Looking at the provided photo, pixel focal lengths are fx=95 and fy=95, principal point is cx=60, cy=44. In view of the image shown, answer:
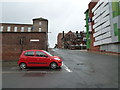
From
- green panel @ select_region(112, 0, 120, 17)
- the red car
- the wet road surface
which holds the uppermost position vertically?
green panel @ select_region(112, 0, 120, 17)

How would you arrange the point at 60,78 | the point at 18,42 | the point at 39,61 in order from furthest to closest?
the point at 18,42 < the point at 39,61 < the point at 60,78

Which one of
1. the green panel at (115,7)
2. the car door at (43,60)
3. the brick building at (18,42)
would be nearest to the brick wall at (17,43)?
the brick building at (18,42)

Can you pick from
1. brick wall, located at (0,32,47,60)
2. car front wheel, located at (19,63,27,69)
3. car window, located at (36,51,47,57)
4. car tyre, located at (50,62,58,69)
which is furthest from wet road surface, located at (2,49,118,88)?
brick wall, located at (0,32,47,60)

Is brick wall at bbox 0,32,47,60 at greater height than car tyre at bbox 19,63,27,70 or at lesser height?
greater

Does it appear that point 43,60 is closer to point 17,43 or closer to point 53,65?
point 53,65

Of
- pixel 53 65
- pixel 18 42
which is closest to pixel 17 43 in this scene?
pixel 18 42

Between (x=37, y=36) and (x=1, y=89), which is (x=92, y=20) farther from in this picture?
(x=1, y=89)

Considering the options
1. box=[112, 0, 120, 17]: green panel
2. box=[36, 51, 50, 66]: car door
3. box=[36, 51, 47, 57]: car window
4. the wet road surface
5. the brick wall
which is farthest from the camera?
box=[112, 0, 120, 17]: green panel

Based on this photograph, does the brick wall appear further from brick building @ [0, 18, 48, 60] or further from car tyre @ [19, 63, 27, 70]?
car tyre @ [19, 63, 27, 70]

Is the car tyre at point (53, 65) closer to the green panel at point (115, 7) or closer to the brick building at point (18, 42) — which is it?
the brick building at point (18, 42)

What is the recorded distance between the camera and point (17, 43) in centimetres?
1398

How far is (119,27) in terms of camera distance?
22891mm

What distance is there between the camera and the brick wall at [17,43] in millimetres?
13773

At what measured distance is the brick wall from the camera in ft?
45.2
